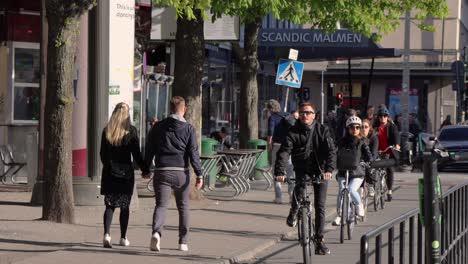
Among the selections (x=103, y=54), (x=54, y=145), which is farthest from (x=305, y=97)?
(x=54, y=145)

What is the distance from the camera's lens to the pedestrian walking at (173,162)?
12.4 meters

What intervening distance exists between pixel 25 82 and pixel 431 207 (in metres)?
18.9

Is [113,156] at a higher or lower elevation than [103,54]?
lower

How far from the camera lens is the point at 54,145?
565 inches

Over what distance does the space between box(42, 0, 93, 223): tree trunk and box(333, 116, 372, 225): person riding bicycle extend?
3.88 m

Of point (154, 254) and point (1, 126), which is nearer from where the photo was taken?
point (154, 254)

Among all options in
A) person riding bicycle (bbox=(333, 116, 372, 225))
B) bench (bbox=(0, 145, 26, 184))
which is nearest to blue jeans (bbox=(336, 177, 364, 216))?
person riding bicycle (bbox=(333, 116, 372, 225))

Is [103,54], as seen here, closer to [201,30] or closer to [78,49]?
[78,49]

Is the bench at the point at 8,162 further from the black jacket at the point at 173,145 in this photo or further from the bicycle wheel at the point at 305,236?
the bicycle wheel at the point at 305,236

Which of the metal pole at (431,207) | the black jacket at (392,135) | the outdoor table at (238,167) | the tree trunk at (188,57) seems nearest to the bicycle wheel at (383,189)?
the black jacket at (392,135)

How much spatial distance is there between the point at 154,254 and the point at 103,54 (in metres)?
5.93

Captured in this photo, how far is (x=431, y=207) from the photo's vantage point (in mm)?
5387

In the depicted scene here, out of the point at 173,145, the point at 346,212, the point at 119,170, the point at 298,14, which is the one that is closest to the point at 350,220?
the point at 346,212

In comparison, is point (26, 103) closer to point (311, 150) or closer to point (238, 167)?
point (238, 167)
